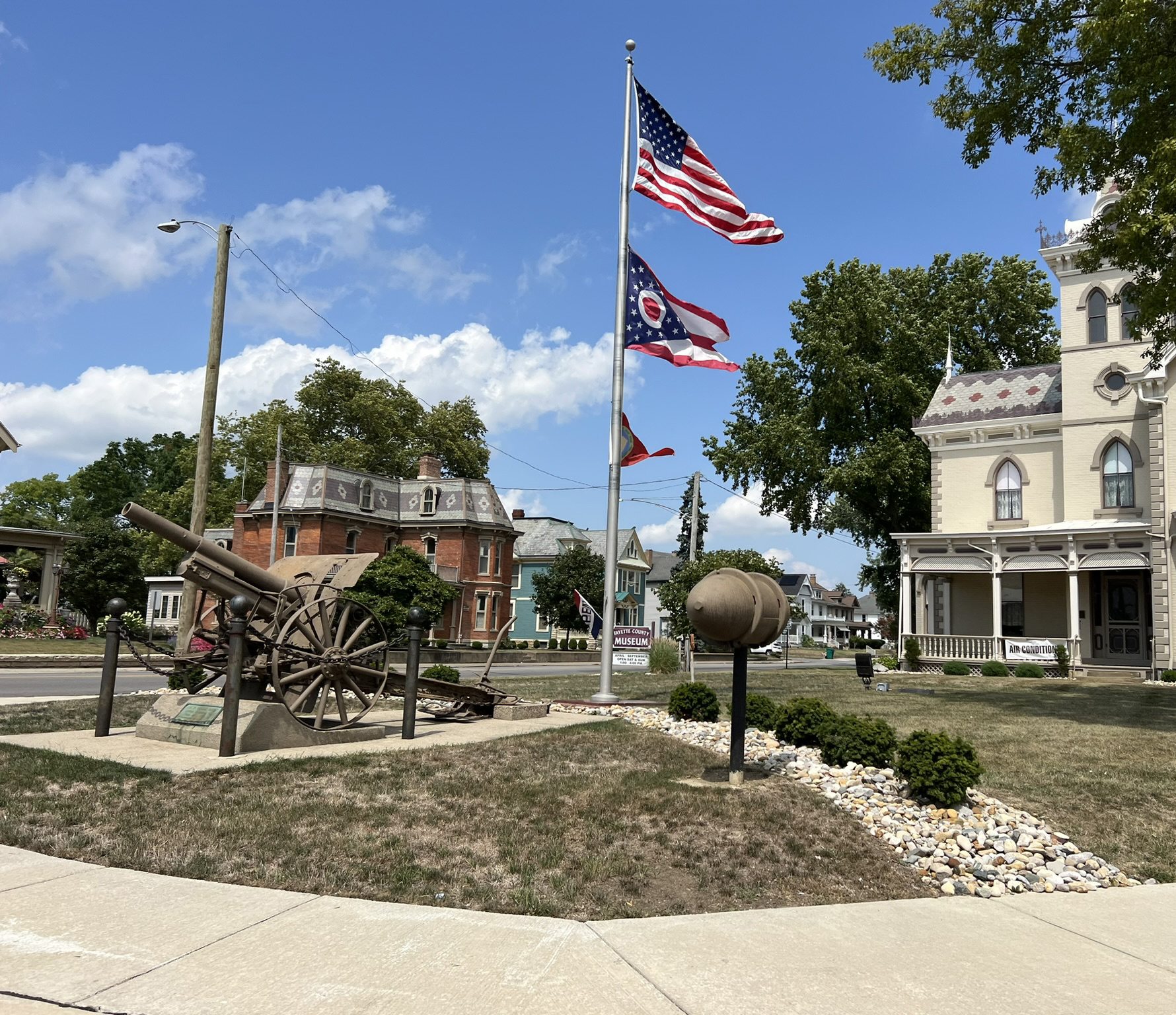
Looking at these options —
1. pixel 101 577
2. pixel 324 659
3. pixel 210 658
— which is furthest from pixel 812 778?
pixel 101 577

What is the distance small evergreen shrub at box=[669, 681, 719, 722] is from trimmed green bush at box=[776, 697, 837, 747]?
2.38 metres

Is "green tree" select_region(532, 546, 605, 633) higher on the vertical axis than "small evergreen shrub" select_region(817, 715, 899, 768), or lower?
higher

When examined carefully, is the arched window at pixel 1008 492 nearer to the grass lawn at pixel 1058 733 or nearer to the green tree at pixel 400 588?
the grass lawn at pixel 1058 733

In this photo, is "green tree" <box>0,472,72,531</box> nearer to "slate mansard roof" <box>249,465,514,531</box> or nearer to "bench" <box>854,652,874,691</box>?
"slate mansard roof" <box>249,465,514,531</box>

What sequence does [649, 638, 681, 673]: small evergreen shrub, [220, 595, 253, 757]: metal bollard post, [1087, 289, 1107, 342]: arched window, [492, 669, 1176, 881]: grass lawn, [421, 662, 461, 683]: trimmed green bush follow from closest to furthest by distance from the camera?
1. [492, 669, 1176, 881]: grass lawn
2. [220, 595, 253, 757]: metal bollard post
3. [421, 662, 461, 683]: trimmed green bush
4. [649, 638, 681, 673]: small evergreen shrub
5. [1087, 289, 1107, 342]: arched window

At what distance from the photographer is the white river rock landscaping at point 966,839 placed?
21.1 ft

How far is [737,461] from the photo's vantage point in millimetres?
41312

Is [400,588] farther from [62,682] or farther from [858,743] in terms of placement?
[858,743]

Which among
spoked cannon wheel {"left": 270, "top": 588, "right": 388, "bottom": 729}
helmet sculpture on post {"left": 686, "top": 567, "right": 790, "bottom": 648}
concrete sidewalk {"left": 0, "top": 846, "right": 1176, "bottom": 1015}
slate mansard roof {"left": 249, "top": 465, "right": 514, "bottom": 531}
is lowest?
concrete sidewalk {"left": 0, "top": 846, "right": 1176, "bottom": 1015}

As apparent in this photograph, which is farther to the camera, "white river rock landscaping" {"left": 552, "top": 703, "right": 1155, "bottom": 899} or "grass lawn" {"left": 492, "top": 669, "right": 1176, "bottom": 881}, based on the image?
"grass lawn" {"left": 492, "top": 669, "right": 1176, "bottom": 881}

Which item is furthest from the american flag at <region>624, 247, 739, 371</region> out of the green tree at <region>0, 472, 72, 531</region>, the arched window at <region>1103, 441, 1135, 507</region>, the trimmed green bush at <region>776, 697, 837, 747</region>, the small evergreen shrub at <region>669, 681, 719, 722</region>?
the green tree at <region>0, 472, 72, 531</region>

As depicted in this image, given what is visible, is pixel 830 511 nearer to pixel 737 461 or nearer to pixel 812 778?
pixel 737 461

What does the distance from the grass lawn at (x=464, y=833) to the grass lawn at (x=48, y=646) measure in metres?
23.8

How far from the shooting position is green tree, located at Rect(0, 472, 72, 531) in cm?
8131
